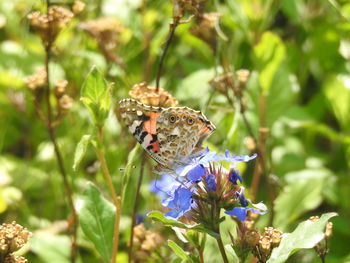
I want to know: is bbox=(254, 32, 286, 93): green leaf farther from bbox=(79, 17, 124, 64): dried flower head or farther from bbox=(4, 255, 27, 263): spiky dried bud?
bbox=(4, 255, 27, 263): spiky dried bud

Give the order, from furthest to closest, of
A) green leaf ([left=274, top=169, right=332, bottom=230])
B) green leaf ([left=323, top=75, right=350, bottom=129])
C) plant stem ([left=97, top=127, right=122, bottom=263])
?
green leaf ([left=323, top=75, right=350, bottom=129])
green leaf ([left=274, top=169, right=332, bottom=230])
plant stem ([left=97, top=127, right=122, bottom=263])

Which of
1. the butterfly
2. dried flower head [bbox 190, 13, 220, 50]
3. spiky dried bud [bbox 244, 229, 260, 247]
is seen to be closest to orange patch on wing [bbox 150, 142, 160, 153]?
the butterfly

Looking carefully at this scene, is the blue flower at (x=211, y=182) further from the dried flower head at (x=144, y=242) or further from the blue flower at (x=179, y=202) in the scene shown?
the dried flower head at (x=144, y=242)

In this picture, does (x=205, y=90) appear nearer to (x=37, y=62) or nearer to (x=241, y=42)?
(x=241, y=42)

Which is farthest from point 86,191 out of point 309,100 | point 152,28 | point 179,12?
point 309,100

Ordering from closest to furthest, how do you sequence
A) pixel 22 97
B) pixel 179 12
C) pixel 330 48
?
pixel 179 12 → pixel 330 48 → pixel 22 97

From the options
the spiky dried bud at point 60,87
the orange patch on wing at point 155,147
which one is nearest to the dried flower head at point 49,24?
the spiky dried bud at point 60,87

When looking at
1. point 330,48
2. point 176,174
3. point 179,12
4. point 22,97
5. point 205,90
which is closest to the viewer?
Answer: point 176,174

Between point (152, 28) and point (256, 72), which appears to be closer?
point (256, 72)
